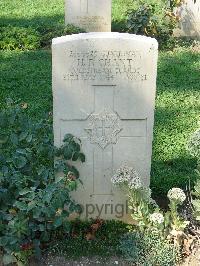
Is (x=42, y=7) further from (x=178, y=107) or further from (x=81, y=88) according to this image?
(x=81, y=88)

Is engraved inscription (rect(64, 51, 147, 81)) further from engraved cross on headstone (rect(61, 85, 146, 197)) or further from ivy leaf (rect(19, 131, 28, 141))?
ivy leaf (rect(19, 131, 28, 141))

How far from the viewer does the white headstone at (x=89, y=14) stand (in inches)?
363

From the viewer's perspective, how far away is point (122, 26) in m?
10.1

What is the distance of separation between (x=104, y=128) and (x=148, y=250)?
100 centimetres

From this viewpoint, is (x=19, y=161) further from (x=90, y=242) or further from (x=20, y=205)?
(x=90, y=242)

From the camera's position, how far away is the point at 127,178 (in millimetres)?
4059

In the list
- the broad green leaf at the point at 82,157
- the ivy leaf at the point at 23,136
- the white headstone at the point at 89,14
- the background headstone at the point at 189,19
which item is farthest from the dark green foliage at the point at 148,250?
the background headstone at the point at 189,19

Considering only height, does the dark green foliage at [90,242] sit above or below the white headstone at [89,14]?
below

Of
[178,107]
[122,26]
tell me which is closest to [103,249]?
[178,107]

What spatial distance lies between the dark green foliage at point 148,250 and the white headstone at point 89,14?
5.94m

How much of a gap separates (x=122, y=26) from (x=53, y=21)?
1.41 metres

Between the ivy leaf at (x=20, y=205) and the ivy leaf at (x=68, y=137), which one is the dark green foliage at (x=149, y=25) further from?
the ivy leaf at (x=20, y=205)

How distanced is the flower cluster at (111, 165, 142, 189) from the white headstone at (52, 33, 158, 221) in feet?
0.54

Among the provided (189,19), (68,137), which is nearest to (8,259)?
(68,137)
